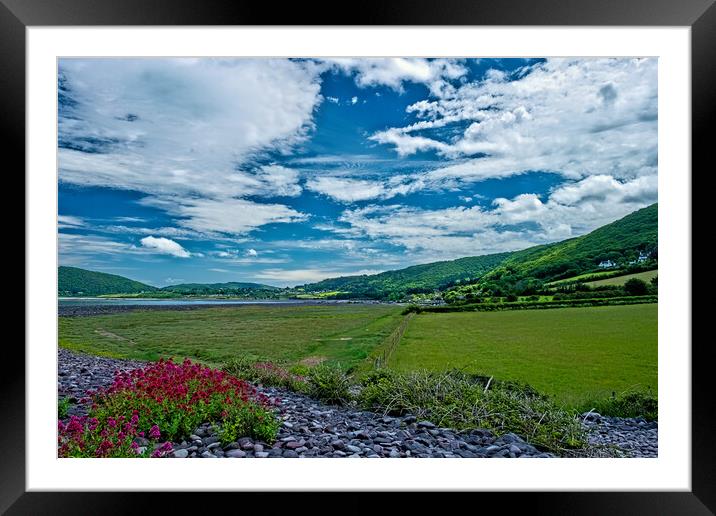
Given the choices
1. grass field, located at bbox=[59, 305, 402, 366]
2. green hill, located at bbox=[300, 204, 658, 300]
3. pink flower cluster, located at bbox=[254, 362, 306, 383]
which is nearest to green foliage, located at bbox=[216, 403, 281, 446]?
pink flower cluster, located at bbox=[254, 362, 306, 383]

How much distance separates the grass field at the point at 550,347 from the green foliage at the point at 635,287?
14 cm

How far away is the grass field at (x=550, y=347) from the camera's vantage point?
344cm

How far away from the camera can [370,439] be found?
Answer: 2527 mm

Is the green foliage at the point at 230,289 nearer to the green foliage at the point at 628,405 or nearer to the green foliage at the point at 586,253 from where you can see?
the green foliage at the point at 586,253

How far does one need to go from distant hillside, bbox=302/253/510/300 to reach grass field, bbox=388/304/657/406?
0.39m

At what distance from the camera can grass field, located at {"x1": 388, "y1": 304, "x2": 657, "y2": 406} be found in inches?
135

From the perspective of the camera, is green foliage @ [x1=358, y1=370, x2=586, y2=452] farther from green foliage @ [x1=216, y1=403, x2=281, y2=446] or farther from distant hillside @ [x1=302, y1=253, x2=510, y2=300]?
distant hillside @ [x1=302, y1=253, x2=510, y2=300]

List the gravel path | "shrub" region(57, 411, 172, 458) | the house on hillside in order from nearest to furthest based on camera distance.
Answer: "shrub" region(57, 411, 172, 458)
the gravel path
the house on hillside

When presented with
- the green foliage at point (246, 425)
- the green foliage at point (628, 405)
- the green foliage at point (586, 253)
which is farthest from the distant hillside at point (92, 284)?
the green foliage at point (628, 405)

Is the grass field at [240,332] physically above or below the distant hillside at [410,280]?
below

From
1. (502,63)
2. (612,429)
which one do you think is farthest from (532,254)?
(502,63)

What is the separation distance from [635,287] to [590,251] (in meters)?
0.57

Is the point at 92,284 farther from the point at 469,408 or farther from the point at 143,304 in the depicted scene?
the point at 469,408
